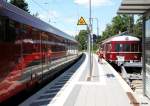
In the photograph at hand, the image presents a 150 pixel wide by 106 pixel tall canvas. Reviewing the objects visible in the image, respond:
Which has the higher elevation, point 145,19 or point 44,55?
point 145,19

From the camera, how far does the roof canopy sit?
13438 mm

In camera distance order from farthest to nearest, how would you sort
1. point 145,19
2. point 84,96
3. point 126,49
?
point 126,49
point 84,96
point 145,19

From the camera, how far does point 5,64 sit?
38.9ft

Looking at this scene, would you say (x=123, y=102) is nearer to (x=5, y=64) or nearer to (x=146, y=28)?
(x=146, y=28)

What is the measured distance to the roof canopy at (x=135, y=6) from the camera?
44.1 ft

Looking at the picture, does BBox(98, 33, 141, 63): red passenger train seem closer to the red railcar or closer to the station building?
the red railcar

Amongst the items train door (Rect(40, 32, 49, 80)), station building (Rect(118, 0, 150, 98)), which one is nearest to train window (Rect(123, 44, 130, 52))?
train door (Rect(40, 32, 49, 80))

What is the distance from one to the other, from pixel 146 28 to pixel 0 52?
6.07 meters

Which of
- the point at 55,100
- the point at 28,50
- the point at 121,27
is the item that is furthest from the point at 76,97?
the point at 121,27

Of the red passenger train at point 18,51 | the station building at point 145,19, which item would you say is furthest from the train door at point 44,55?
the station building at point 145,19

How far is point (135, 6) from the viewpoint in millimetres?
14258

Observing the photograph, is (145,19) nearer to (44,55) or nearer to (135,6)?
(135,6)

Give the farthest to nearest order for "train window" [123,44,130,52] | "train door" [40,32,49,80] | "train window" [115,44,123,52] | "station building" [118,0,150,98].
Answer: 1. "train window" [115,44,123,52]
2. "train window" [123,44,130,52]
3. "train door" [40,32,49,80]
4. "station building" [118,0,150,98]

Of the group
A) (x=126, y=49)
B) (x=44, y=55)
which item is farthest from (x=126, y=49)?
(x=44, y=55)
